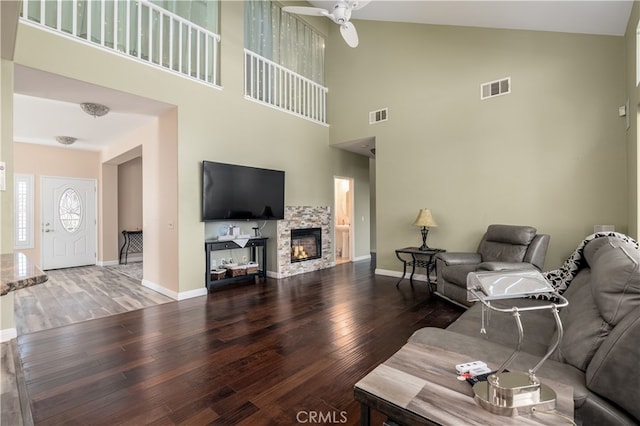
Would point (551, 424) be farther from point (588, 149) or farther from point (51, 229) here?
point (51, 229)

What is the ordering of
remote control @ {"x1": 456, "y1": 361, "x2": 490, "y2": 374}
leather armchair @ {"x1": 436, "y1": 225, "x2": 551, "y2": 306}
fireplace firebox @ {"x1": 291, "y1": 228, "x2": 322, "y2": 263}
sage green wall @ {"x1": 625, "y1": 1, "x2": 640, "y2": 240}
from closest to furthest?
remote control @ {"x1": 456, "y1": 361, "x2": 490, "y2": 374} → sage green wall @ {"x1": 625, "y1": 1, "x2": 640, "y2": 240} → leather armchair @ {"x1": 436, "y1": 225, "x2": 551, "y2": 306} → fireplace firebox @ {"x1": 291, "y1": 228, "x2": 322, "y2": 263}

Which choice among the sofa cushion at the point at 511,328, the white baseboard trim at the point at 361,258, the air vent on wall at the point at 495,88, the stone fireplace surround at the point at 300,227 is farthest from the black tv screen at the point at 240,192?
the sofa cushion at the point at 511,328

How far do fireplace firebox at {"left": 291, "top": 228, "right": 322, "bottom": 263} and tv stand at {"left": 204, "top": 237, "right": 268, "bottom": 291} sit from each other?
64 cm

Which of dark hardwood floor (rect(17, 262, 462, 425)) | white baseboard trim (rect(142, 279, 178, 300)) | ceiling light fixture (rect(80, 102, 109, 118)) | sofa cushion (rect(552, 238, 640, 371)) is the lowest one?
dark hardwood floor (rect(17, 262, 462, 425))

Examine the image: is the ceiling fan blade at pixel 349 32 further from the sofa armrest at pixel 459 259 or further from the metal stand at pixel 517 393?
the metal stand at pixel 517 393

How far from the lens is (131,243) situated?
25.1 feet

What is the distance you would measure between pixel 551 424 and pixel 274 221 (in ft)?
16.5

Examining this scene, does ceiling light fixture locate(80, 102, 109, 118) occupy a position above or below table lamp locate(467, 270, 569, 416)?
above

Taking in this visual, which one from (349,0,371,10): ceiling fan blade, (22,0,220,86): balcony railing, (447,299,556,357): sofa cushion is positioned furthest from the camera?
(349,0,371,10): ceiling fan blade

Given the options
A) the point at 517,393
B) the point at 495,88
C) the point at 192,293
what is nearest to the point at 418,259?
the point at 495,88

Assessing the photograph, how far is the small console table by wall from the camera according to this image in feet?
24.7

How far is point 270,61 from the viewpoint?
5652 millimetres

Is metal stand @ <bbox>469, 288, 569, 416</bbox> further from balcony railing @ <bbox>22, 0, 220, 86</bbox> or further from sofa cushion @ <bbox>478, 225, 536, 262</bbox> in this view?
balcony railing @ <bbox>22, 0, 220, 86</bbox>

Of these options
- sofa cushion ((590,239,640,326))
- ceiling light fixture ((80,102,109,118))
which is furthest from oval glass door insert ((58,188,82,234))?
sofa cushion ((590,239,640,326))
